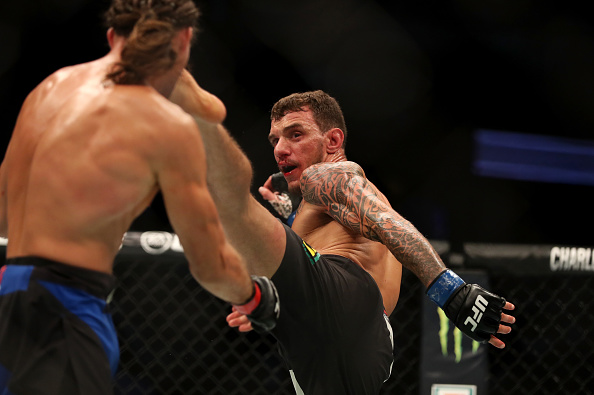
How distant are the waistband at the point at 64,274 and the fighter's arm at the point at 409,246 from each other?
0.88m

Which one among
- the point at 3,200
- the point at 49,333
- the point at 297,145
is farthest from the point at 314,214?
the point at 49,333

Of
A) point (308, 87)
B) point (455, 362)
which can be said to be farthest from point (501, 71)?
point (455, 362)

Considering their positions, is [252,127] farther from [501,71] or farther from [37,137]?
[37,137]

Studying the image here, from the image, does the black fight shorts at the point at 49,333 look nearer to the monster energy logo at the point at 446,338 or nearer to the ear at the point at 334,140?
the ear at the point at 334,140

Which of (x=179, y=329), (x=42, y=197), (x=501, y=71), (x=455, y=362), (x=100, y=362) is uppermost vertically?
(x=501, y=71)

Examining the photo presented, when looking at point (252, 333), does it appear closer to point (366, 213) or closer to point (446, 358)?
point (446, 358)

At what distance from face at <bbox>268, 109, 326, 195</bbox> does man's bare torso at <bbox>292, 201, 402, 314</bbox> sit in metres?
0.16

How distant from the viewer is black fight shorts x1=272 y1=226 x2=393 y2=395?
176 centimetres

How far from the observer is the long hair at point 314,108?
2311 millimetres

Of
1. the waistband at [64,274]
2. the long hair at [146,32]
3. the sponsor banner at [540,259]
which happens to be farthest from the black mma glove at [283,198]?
the waistband at [64,274]

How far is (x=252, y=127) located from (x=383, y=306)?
1805 mm

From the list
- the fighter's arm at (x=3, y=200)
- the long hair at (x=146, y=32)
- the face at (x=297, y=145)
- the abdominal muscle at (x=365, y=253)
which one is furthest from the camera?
the face at (x=297, y=145)

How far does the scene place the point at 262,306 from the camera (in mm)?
1291

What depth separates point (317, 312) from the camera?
1.78 m
